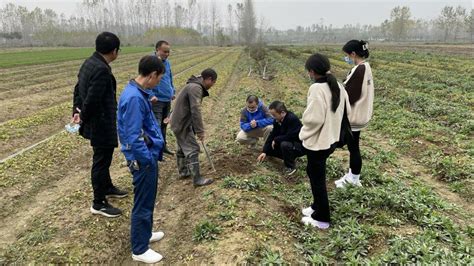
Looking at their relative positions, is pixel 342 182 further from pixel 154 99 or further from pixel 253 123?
pixel 154 99

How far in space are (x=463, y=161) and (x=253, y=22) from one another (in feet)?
297

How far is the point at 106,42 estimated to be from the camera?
15.1 ft

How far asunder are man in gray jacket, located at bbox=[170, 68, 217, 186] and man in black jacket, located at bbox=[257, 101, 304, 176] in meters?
1.42

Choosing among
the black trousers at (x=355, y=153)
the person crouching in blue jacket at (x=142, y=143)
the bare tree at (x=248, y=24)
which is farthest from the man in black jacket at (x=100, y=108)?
the bare tree at (x=248, y=24)

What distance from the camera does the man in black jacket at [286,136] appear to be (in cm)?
654

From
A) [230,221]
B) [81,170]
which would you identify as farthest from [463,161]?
[81,170]

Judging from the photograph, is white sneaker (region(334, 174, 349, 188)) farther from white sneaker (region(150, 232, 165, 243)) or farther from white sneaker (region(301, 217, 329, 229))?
white sneaker (region(150, 232, 165, 243))

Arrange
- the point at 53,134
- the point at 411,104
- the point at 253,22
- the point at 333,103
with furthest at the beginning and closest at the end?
the point at 253,22 → the point at 411,104 → the point at 53,134 → the point at 333,103

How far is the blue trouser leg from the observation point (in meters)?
3.93

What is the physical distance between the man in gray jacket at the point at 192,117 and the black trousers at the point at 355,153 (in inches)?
96.1

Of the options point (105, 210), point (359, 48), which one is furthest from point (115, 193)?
point (359, 48)

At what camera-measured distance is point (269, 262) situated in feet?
13.0

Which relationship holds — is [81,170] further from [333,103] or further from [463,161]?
[463,161]

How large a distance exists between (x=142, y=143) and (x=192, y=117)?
2026mm
